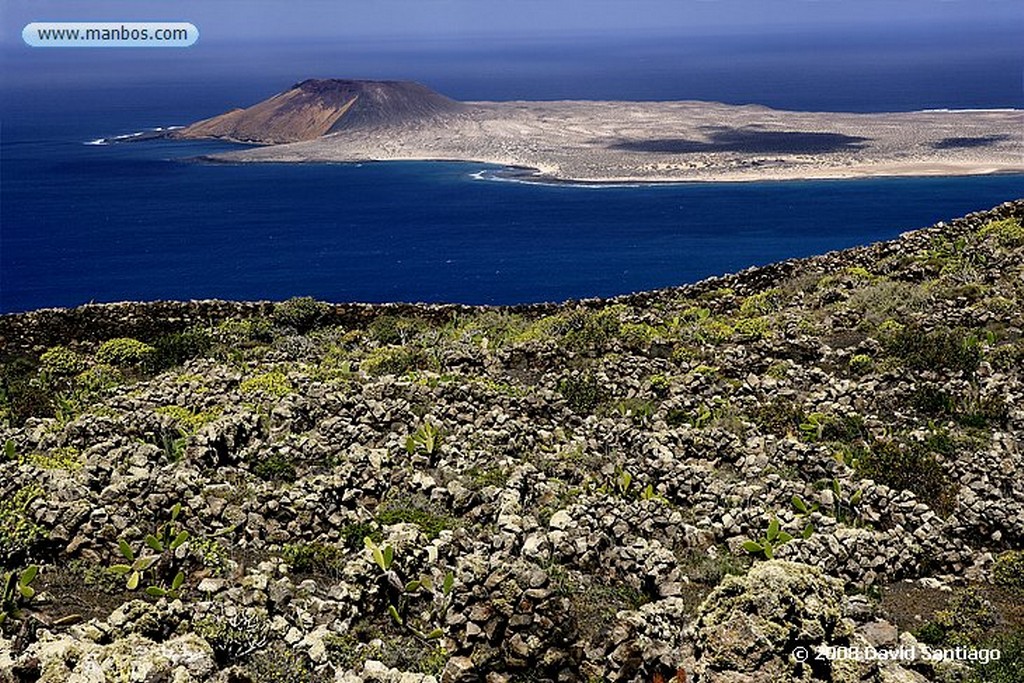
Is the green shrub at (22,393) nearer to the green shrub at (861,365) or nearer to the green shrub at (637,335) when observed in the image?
the green shrub at (637,335)

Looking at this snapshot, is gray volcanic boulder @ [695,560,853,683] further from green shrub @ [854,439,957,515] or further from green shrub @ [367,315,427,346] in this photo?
green shrub @ [367,315,427,346]

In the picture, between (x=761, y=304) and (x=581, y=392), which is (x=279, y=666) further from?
(x=761, y=304)

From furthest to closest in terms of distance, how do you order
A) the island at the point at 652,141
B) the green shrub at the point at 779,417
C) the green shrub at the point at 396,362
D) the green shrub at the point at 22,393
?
the island at the point at 652,141, the green shrub at the point at 396,362, the green shrub at the point at 22,393, the green shrub at the point at 779,417

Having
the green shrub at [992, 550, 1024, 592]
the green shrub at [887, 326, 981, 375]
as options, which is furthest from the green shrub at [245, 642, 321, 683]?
the green shrub at [887, 326, 981, 375]

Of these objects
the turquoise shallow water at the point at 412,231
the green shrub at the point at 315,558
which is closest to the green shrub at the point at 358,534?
the green shrub at the point at 315,558

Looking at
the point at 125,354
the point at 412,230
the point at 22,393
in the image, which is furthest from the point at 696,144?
the point at 22,393

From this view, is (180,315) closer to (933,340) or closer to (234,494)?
(234,494)

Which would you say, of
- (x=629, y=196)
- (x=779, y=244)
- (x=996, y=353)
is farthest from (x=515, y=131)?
(x=996, y=353)
